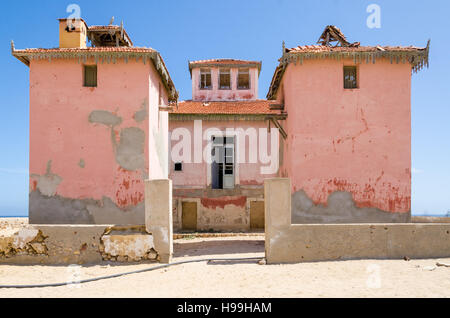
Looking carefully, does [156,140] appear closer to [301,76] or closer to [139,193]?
[139,193]

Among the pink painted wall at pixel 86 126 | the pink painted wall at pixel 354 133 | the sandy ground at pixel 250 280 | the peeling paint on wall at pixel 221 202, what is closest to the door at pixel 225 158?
the peeling paint on wall at pixel 221 202

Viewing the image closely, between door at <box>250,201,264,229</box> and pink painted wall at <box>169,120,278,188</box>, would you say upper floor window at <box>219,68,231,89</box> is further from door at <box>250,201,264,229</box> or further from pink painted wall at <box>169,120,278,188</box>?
door at <box>250,201,264,229</box>

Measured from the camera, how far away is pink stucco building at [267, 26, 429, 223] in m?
11.6

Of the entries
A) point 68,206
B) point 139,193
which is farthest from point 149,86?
point 68,206

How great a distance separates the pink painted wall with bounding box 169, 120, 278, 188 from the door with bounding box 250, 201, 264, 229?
52.0 inches

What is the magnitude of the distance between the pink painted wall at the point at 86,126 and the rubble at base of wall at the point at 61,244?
299cm

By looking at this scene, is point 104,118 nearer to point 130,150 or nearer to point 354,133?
point 130,150

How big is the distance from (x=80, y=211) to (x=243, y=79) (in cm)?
1503

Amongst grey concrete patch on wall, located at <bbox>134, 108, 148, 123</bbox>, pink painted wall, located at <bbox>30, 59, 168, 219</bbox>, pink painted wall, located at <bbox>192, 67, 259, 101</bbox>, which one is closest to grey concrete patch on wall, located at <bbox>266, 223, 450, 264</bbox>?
pink painted wall, located at <bbox>30, 59, 168, 219</bbox>

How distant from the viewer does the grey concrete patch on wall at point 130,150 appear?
11.5m

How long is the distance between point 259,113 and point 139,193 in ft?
30.1
